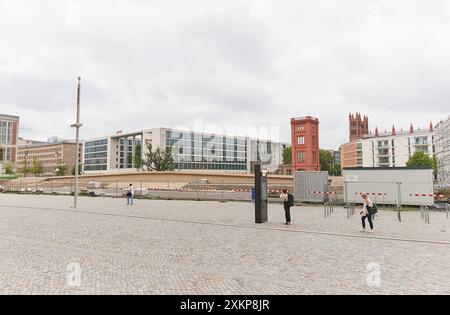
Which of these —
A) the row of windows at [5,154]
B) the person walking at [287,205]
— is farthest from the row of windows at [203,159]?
the person walking at [287,205]

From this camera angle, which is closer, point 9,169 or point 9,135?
point 9,169

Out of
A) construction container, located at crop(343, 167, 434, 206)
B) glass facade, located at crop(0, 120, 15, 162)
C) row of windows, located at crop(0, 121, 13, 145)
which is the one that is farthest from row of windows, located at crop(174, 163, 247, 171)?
construction container, located at crop(343, 167, 434, 206)

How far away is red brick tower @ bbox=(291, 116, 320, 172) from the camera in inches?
3009

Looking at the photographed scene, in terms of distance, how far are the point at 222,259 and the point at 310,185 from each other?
1922 centimetres

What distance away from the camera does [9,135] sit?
5153 inches

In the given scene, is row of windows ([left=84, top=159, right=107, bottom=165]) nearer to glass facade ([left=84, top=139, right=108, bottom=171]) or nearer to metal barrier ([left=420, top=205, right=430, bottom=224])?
glass facade ([left=84, top=139, right=108, bottom=171])

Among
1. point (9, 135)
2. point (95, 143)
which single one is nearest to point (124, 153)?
point (95, 143)

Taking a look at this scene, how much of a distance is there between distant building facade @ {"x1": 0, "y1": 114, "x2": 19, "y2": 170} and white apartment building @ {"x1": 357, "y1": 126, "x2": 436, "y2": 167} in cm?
13876

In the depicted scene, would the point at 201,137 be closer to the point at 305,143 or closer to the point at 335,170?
the point at 305,143

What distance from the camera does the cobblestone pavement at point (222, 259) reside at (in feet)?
19.7

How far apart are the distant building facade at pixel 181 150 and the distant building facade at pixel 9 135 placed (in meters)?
31.8

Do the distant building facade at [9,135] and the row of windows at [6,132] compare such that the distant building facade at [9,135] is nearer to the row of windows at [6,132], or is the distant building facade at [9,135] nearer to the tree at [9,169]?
the row of windows at [6,132]
